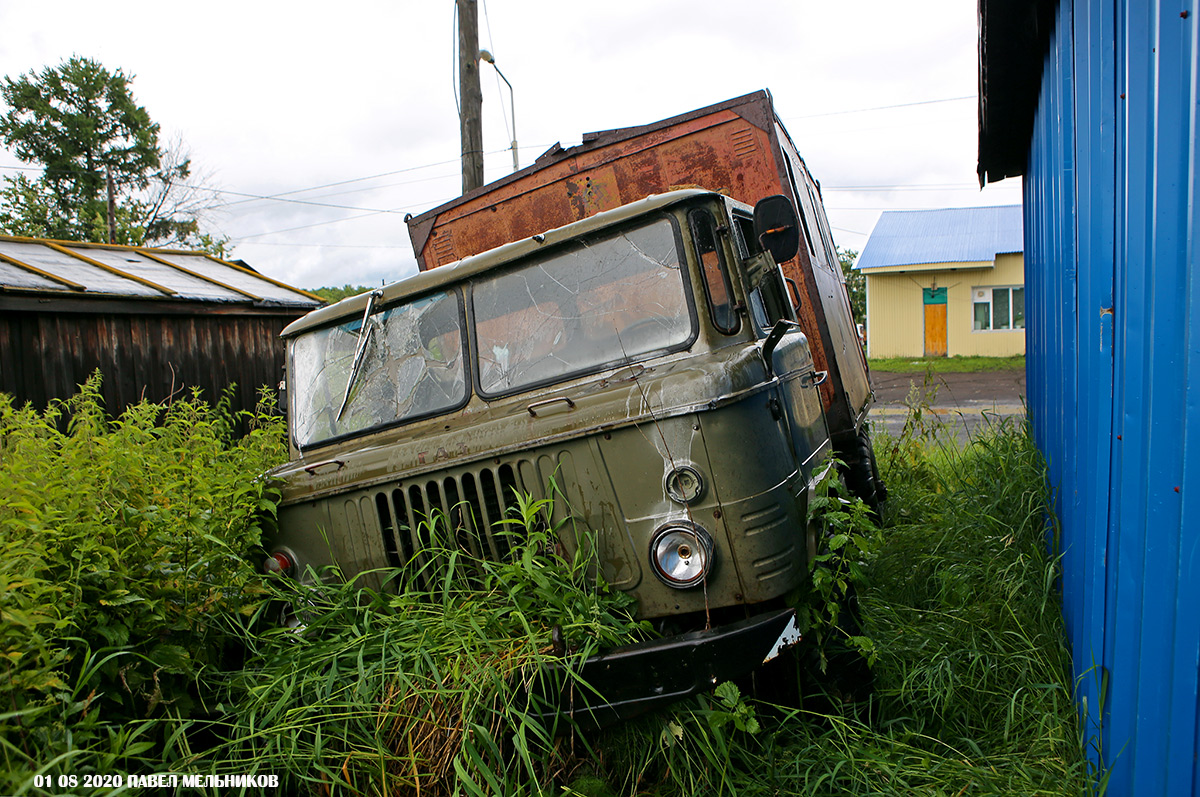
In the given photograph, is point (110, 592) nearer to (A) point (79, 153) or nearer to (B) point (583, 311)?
(B) point (583, 311)

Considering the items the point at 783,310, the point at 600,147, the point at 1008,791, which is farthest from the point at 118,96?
the point at 1008,791

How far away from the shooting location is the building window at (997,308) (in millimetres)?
21906

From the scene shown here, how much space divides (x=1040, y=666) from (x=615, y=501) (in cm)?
196

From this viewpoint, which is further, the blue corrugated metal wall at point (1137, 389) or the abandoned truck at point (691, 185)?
the abandoned truck at point (691, 185)

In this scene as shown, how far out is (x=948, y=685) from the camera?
3049 millimetres

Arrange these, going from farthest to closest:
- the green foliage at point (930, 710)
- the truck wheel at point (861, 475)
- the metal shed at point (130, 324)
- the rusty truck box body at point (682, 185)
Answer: the metal shed at point (130, 324), the truck wheel at point (861, 475), the rusty truck box body at point (682, 185), the green foliage at point (930, 710)

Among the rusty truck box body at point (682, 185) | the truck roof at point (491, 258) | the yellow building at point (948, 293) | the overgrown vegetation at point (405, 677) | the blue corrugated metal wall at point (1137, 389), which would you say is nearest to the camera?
the blue corrugated metal wall at point (1137, 389)

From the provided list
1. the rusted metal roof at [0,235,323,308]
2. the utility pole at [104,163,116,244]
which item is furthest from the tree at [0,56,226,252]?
the rusted metal roof at [0,235,323,308]

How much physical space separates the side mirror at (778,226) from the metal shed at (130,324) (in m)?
5.85

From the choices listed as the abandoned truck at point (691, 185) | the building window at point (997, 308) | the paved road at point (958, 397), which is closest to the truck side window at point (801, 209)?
the abandoned truck at point (691, 185)

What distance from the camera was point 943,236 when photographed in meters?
24.2

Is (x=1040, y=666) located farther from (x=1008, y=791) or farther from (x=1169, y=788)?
(x=1169, y=788)

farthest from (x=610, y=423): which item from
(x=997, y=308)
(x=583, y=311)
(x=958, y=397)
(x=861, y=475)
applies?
(x=997, y=308)

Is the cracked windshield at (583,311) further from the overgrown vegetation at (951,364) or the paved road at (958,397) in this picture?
the overgrown vegetation at (951,364)
